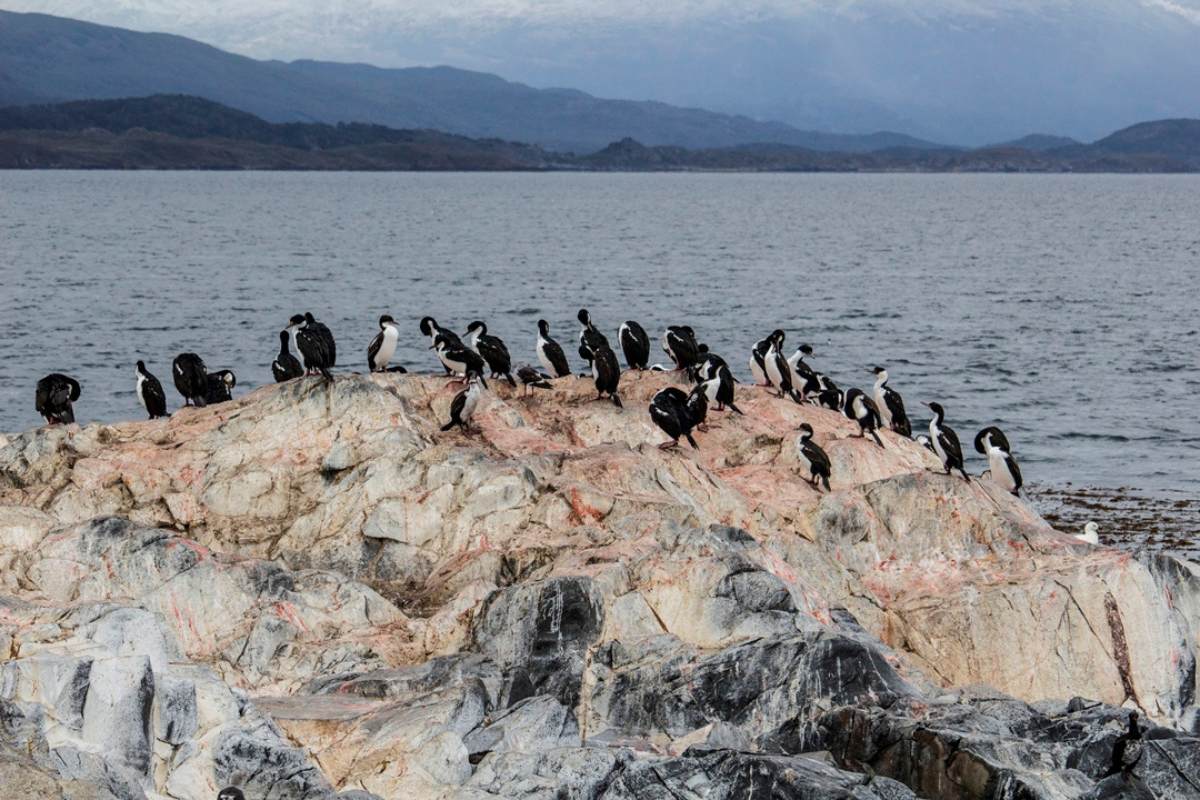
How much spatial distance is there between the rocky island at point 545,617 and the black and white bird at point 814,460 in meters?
0.37

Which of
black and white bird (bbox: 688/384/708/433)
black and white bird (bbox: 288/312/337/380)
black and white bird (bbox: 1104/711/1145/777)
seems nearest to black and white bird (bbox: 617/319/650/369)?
black and white bird (bbox: 688/384/708/433)

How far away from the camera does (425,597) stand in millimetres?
19656

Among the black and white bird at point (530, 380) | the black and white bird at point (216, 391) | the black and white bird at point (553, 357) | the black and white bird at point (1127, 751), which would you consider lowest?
the black and white bird at point (1127, 751)

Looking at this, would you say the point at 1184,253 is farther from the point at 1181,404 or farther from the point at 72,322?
the point at 72,322

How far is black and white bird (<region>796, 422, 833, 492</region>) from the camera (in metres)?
23.1

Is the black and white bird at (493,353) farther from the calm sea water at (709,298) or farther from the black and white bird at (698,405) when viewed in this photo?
the calm sea water at (709,298)

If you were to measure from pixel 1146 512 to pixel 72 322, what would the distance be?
4425 cm

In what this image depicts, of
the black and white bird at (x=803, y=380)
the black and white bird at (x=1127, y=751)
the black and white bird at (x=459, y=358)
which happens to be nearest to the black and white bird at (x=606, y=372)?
the black and white bird at (x=459, y=358)

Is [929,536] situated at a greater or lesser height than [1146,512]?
greater

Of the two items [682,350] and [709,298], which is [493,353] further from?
[709,298]

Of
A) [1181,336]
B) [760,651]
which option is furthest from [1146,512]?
[1181,336]

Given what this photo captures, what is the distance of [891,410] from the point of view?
28.6 metres

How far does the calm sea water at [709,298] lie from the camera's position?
4706cm

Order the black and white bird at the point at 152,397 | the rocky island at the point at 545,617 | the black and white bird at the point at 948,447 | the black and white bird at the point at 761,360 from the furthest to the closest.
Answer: the black and white bird at the point at 761,360
the black and white bird at the point at 152,397
the black and white bird at the point at 948,447
the rocky island at the point at 545,617
